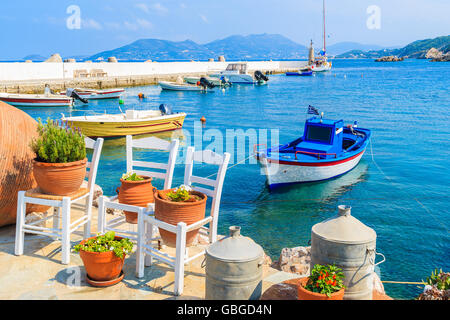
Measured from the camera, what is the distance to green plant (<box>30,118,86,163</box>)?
5164mm

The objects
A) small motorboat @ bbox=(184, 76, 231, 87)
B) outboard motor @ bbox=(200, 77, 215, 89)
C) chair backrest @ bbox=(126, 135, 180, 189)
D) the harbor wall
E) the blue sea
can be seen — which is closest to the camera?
chair backrest @ bbox=(126, 135, 180, 189)

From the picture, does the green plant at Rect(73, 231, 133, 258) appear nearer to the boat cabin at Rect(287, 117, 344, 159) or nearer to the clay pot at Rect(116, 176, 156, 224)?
the clay pot at Rect(116, 176, 156, 224)

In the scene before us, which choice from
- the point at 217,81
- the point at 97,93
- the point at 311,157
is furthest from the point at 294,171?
the point at 217,81

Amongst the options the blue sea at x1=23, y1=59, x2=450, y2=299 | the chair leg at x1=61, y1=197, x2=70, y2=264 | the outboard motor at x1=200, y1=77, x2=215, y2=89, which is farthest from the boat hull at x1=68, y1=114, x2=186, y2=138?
the outboard motor at x1=200, y1=77, x2=215, y2=89

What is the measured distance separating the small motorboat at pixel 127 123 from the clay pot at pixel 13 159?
14.5 m

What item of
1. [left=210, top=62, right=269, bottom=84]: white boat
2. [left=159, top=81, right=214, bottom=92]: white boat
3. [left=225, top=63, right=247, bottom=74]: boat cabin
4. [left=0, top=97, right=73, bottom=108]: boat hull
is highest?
[left=225, top=63, right=247, bottom=74]: boat cabin

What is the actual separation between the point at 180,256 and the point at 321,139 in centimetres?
1225

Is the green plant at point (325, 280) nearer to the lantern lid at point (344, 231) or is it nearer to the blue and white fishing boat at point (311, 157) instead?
the lantern lid at point (344, 231)

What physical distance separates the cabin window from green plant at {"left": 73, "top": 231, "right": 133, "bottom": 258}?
12.2m
